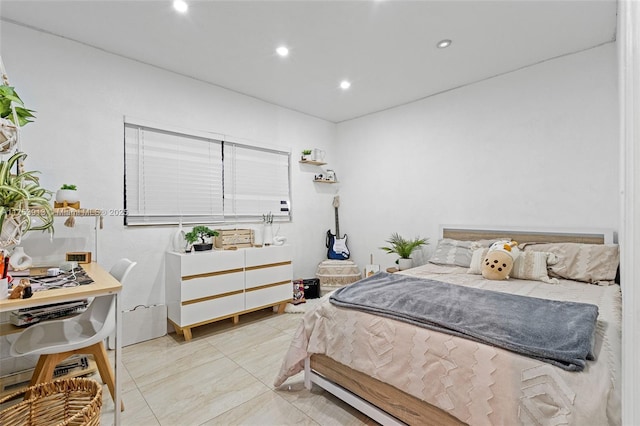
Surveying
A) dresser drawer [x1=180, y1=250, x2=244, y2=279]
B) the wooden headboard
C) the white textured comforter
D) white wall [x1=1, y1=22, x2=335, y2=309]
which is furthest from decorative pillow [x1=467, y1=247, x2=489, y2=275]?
white wall [x1=1, y1=22, x2=335, y2=309]

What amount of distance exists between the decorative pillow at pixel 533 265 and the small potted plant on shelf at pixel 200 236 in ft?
9.42

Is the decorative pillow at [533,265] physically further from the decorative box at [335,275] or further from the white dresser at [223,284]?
the white dresser at [223,284]

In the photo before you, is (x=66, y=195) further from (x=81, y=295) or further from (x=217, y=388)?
(x=217, y=388)

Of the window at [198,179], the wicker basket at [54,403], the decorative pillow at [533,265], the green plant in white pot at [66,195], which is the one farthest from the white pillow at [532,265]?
the green plant in white pot at [66,195]

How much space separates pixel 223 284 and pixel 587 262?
325cm

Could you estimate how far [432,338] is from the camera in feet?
4.91

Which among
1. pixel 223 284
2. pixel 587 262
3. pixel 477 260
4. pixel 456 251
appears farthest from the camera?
pixel 456 251

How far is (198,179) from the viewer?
3.39m

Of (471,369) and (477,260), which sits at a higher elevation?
(477,260)

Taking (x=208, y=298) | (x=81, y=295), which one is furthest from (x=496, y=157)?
(x=81, y=295)

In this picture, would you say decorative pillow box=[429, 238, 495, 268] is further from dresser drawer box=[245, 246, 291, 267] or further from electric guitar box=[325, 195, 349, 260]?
dresser drawer box=[245, 246, 291, 267]

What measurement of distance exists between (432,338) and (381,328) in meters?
0.29

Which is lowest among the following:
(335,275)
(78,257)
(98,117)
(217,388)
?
(217,388)

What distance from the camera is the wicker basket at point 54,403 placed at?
50.4 inches
